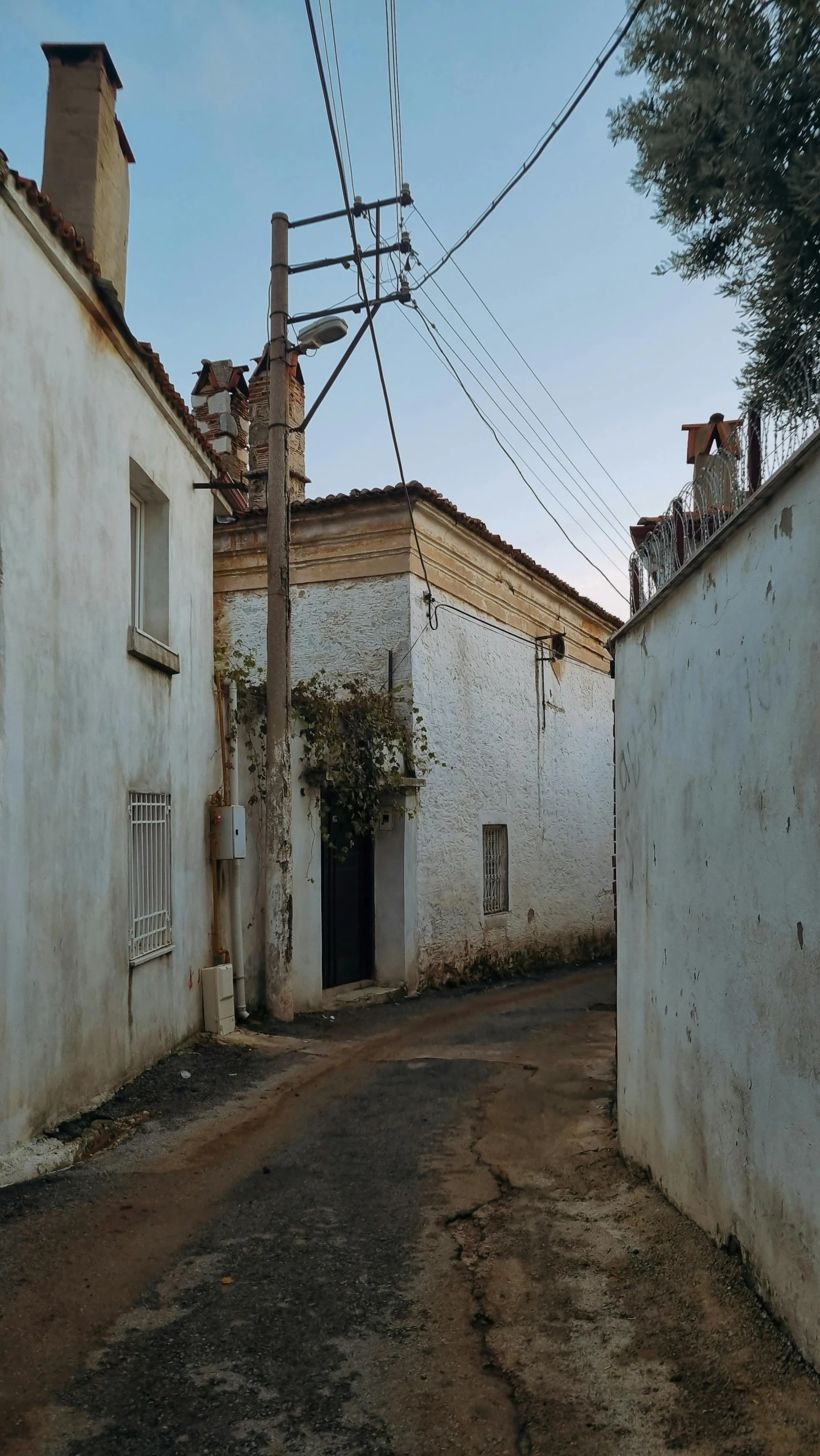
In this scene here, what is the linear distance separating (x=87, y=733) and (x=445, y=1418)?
438 centimetres

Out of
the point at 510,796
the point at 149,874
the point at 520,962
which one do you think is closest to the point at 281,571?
the point at 149,874

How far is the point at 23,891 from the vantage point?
5488 mm

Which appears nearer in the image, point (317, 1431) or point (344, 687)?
point (317, 1431)

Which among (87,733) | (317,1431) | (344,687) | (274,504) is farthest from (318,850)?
(317,1431)

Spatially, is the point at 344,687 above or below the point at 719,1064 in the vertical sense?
above

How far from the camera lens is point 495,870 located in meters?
15.1

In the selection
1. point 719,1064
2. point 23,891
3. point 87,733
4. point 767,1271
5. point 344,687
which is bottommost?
point 767,1271

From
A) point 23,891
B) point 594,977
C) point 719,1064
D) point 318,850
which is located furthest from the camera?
point 594,977

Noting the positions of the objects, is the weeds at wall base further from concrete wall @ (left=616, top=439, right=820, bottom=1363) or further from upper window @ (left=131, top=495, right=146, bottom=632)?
concrete wall @ (left=616, top=439, right=820, bottom=1363)

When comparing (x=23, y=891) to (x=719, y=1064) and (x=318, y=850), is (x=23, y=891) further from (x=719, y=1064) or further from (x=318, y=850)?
(x=318, y=850)

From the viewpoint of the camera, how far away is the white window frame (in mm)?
8352

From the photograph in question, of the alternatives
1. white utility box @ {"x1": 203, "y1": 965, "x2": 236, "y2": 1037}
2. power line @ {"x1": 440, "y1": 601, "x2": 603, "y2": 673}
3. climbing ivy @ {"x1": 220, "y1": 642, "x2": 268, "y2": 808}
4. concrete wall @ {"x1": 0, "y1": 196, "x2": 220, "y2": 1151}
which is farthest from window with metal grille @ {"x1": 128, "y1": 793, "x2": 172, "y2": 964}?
power line @ {"x1": 440, "y1": 601, "x2": 603, "y2": 673}

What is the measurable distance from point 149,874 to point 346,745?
4.03 metres

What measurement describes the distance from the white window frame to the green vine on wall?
5.70ft
